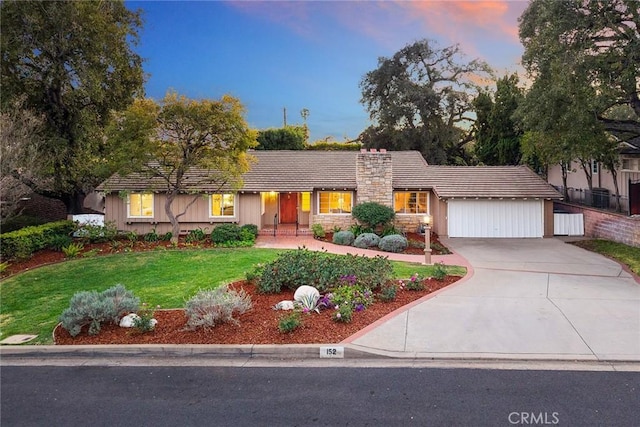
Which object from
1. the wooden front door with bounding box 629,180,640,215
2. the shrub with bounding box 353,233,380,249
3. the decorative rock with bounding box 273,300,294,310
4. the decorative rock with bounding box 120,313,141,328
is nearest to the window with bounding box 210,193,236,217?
the shrub with bounding box 353,233,380,249

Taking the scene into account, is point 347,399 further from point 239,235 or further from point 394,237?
point 239,235

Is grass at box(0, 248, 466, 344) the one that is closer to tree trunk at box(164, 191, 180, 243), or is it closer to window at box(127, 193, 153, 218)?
tree trunk at box(164, 191, 180, 243)

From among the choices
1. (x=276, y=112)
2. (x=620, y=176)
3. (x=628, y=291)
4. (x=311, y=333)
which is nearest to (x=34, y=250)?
(x=311, y=333)

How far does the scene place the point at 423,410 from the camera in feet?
16.7

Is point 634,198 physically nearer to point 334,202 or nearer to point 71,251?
point 334,202

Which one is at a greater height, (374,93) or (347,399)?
(374,93)

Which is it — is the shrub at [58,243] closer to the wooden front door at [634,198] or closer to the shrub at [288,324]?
the shrub at [288,324]

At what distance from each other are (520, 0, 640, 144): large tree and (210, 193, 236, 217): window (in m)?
14.9

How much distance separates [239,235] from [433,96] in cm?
2670

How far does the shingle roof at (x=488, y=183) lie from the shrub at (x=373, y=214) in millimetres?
2797

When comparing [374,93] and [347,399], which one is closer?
[347,399]

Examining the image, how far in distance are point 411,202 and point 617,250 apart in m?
9.10

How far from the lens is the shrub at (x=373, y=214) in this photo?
1967 cm

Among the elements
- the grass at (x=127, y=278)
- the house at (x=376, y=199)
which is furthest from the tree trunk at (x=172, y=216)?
the grass at (x=127, y=278)
